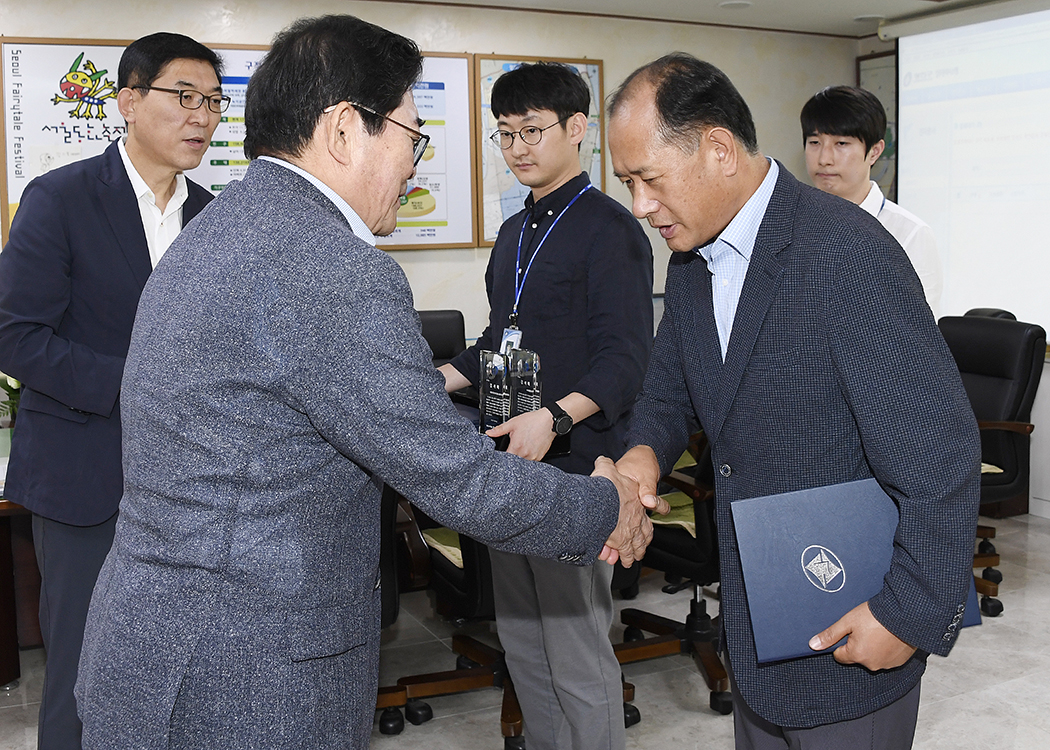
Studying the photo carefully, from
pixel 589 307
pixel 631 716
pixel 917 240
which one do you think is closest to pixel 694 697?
pixel 631 716

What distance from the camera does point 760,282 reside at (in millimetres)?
1430

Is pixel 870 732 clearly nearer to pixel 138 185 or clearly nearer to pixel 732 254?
pixel 732 254

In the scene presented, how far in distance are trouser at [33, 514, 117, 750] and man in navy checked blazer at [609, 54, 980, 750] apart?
1.49 meters

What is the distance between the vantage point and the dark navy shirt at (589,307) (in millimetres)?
2289

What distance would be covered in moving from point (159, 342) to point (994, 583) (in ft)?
13.1

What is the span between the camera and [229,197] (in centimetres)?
131

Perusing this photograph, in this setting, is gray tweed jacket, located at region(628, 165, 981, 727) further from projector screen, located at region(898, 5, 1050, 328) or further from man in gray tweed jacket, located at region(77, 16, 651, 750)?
projector screen, located at region(898, 5, 1050, 328)

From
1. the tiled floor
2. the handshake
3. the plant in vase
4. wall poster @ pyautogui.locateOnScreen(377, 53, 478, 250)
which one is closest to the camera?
the handshake

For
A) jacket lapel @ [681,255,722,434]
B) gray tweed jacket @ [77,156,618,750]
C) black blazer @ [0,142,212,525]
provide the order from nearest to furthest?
gray tweed jacket @ [77,156,618,750]
jacket lapel @ [681,255,722,434]
black blazer @ [0,142,212,525]

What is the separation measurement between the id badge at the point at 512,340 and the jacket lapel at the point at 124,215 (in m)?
0.87

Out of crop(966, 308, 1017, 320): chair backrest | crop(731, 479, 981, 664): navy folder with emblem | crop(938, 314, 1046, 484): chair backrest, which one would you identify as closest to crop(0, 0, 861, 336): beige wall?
crop(966, 308, 1017, 320): chair backrest

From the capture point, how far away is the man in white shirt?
10.9 feet

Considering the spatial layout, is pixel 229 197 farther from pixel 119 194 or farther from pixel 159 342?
pixel 119 194

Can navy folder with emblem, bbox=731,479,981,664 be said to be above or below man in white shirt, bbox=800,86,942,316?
below
